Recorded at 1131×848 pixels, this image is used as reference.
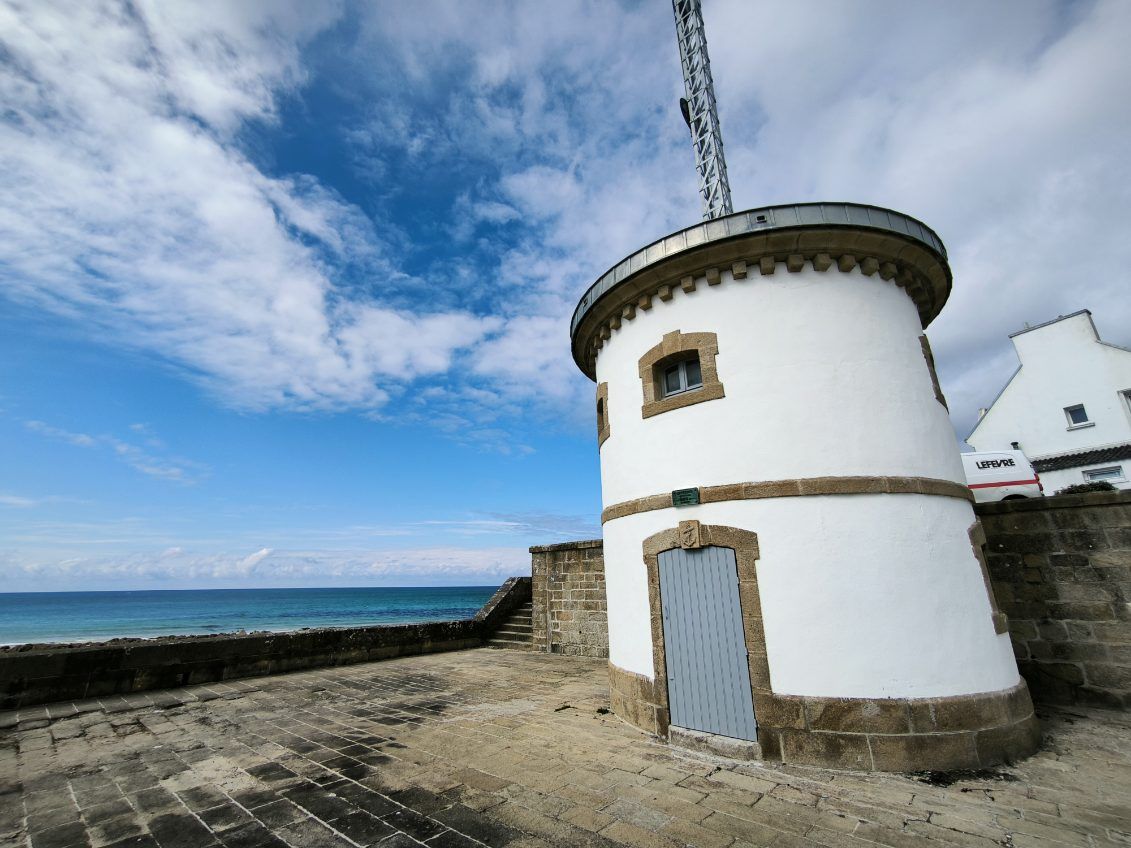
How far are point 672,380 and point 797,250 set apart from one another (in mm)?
2258

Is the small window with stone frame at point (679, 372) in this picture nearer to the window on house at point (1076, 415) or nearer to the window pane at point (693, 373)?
the window pane at point (693, 373)

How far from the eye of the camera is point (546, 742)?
589cm

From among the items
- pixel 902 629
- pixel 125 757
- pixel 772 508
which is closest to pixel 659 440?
pixel 772 508

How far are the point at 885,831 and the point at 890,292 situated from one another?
19.5ft

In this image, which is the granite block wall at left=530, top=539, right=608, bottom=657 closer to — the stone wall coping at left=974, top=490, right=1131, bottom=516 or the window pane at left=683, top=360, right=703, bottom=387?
the window pane at left=683, top=360, right=703, bottom=387

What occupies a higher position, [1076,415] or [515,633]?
[1076,415]

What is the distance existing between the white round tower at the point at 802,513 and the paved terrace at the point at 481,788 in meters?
0.55

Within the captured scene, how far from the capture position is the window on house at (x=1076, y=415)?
796 inches

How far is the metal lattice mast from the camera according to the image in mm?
15484

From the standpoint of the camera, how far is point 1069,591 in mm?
7004

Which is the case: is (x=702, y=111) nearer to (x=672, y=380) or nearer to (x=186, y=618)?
(x=672, y=380)

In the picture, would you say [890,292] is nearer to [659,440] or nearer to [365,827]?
[659,440]

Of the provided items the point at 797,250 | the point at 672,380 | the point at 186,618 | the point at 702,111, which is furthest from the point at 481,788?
the point at 186,618

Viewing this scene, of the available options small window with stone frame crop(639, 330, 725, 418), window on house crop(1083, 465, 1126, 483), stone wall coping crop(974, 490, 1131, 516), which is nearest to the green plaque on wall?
small window with stone frame crop(639, 330, 725, 418)
